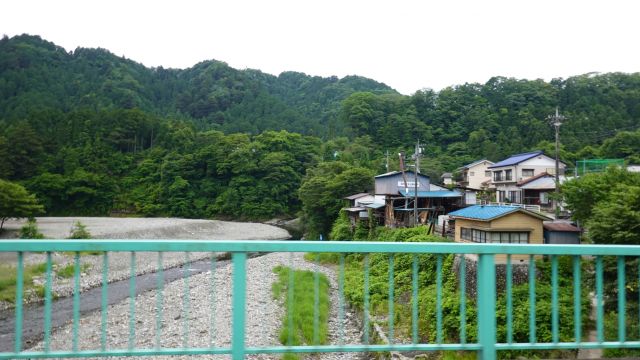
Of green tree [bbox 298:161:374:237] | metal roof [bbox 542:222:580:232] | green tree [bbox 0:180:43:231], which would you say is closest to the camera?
metal roof [bbox 542:222:580:232]

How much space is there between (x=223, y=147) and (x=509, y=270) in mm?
52269

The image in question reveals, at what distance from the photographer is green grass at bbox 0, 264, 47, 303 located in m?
2.27

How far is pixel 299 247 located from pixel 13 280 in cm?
169

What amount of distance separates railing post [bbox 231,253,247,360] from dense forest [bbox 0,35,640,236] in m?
29.0

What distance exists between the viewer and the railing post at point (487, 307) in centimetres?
237

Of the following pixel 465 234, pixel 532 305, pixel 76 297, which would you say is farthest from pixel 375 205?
pixel 76 297

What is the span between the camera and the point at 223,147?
5266 centimetres

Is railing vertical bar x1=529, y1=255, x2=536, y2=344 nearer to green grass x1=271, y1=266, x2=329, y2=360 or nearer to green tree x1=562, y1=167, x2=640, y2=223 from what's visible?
green grass x1=271, y1=266, x2=329, y2=360

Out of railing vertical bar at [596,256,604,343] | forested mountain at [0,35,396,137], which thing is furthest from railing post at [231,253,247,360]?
forested mountain at [0,35,396,137]

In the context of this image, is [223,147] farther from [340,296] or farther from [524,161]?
[340,296]

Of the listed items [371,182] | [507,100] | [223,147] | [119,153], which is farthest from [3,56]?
[507,100]

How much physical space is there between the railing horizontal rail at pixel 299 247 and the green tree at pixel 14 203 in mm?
32244

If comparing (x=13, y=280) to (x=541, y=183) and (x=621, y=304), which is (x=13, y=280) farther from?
(x=541, y=183)

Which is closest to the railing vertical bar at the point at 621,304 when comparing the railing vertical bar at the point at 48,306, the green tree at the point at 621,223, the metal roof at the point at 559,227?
the railing vertical bar at the point at 48,306
